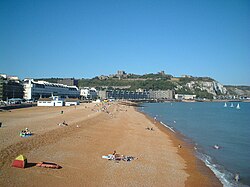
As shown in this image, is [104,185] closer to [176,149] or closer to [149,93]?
[176,149]

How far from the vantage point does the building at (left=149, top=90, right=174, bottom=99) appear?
188 metres

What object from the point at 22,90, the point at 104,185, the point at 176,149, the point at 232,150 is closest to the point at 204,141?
the point at 232,150

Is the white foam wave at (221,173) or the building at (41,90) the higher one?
the building at (41,90)

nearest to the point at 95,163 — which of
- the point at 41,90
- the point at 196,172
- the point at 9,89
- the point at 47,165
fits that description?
the point at 47,165

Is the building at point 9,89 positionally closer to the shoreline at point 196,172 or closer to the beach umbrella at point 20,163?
the shoreline at point 196,172

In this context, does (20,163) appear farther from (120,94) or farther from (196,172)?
(120,94)

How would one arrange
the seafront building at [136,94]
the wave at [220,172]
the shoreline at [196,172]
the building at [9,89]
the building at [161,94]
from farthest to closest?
the building at [161,94] → the seafront building at [136,94] → the building at [9,89] → the wave at [220,172] → the shoreline at [196,172]

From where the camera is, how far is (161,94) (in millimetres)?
192875

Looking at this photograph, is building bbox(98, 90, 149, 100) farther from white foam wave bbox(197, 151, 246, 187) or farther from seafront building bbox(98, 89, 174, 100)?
white foam wave bbox(197, 151, 246, 187)

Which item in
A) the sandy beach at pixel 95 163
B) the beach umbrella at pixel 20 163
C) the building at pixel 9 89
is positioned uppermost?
the building at pixel 9 89

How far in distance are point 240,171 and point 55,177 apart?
36.1ft

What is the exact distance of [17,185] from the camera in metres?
10.7

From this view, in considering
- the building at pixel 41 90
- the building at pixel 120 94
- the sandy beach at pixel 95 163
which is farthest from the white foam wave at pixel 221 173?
the building at pixel 120 94

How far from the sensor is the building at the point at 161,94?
18849cm
